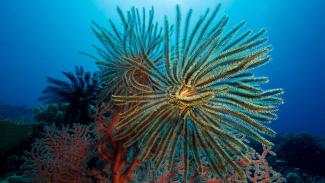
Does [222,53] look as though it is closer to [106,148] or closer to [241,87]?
[241,87]

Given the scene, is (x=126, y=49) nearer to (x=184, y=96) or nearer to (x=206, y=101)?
(x=184, y=96)

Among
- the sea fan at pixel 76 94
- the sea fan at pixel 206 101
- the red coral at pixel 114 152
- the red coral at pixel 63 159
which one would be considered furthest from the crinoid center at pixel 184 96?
the sea fan at pixel 76 94

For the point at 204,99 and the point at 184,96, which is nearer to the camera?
the point at 204,99

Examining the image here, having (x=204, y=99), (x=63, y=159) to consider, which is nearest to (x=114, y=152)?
(x=63, y=159)

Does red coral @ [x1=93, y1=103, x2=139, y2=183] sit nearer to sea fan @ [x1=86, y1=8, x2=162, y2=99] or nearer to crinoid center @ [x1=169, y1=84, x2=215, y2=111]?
sea fan @ [x1=86, y1=8, x2=162, y2=99]

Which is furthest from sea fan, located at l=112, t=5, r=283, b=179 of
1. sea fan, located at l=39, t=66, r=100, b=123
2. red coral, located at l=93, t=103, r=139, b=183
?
sea fan, located at l=39, t=66, r=100, b=123

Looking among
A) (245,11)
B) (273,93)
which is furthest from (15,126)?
(245,11)
